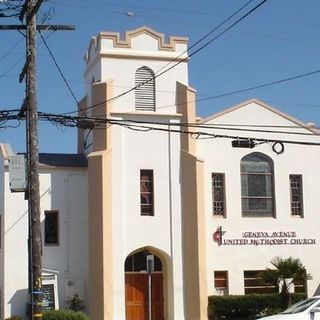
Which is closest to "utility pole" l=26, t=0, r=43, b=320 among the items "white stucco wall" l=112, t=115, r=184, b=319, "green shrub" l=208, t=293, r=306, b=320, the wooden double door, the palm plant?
"white stucco wall" l=112, t=115, r=184, b=319

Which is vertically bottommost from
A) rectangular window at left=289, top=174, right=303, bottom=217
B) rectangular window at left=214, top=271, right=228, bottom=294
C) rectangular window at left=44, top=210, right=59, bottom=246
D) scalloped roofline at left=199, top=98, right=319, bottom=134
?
rectangular window at left=214, top=271, right=228, bottom=294

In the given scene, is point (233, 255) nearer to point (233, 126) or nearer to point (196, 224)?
point (196, 224)

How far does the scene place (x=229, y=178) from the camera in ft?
117

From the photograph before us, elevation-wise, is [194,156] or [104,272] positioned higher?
[194,156]

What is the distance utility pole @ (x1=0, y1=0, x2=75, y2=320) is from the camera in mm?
20953

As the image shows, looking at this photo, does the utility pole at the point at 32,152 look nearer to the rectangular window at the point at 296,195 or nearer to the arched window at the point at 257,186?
the arched window at the point at 257,186

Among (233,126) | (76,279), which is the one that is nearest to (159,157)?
(233,126)

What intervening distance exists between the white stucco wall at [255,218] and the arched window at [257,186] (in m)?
0.27

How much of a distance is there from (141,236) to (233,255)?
4.40 meters

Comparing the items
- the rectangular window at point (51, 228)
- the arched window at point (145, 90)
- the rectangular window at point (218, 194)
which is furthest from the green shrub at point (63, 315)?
the arched window at point (145, 90)

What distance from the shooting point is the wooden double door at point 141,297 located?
3412cm

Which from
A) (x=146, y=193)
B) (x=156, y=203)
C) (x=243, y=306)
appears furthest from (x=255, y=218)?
(x=146, y=193)

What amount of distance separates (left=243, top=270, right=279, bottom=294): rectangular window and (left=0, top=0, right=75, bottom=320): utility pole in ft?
52.7

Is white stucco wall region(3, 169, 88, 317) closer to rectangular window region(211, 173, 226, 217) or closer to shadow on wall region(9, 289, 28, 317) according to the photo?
shadow on wall region(9, 289, 28, 317)
